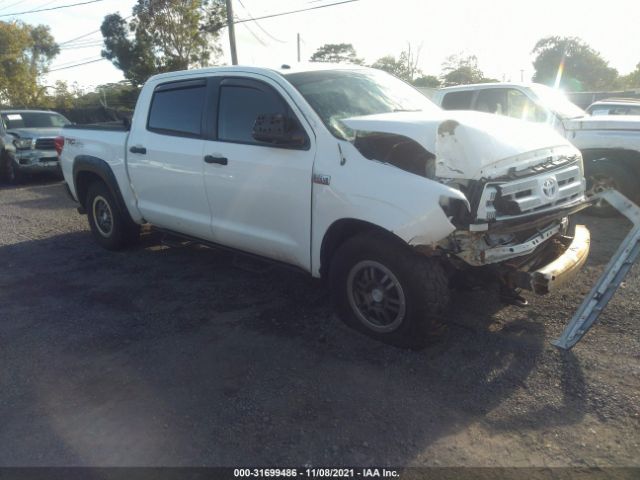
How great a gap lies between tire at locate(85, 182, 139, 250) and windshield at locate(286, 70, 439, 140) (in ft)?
9.77

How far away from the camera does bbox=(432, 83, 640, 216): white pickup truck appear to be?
6906 mm

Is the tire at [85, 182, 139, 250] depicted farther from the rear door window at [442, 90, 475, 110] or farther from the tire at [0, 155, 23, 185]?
the tire at [0, 155, 23, 185]

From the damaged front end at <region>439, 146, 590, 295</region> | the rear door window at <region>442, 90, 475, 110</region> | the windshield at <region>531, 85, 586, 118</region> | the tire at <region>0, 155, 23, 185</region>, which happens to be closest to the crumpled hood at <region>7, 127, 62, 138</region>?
the tire at <region>0, 155, 23, 185</region>

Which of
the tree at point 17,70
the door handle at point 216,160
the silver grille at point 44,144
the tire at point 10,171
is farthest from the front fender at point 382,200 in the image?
the tree at point 17,70

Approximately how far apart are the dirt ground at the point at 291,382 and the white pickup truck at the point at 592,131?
229 cm

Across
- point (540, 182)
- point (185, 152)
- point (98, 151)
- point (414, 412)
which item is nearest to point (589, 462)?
point (414, 412)

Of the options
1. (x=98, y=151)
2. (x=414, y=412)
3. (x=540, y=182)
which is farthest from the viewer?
(x=98, y=151)

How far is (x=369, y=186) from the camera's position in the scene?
11.8 ft

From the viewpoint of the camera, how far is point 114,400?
337cm

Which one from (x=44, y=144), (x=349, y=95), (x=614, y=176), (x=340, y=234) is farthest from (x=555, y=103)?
(x=44, y=144)

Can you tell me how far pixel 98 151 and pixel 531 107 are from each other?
5.92m

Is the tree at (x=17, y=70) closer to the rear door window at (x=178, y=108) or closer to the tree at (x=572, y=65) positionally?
the rear door window at (x=178, y=108)

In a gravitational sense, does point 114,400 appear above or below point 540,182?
below

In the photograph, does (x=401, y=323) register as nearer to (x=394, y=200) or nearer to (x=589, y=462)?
(x=394, y=200)
